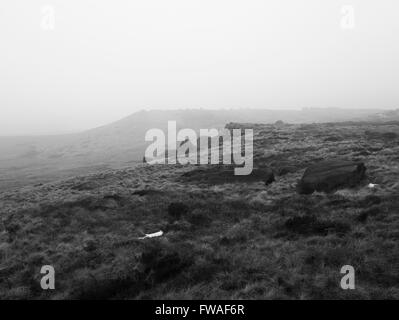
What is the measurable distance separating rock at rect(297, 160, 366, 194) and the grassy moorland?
2.53 feet

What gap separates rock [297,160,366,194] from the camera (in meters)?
20.3

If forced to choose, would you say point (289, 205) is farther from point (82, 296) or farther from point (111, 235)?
point (82, 296)

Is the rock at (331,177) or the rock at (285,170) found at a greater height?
the rock at (331,177)

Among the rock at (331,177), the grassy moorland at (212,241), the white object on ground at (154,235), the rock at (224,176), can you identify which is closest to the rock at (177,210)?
the grassy moorland at (212,241)

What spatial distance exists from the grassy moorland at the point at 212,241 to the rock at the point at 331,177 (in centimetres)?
77

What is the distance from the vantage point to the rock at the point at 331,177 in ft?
66.5

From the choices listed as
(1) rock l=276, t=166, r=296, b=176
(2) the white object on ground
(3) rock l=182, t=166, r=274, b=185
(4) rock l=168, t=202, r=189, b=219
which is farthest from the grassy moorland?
(3) rock l=182, t=166, r=274, b=185

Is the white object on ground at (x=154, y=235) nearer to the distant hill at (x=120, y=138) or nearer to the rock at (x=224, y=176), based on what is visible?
the rock at (x=224, y=176)

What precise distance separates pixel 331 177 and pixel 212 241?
30.7 feet

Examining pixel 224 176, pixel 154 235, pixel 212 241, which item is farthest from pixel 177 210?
pixel 224 176

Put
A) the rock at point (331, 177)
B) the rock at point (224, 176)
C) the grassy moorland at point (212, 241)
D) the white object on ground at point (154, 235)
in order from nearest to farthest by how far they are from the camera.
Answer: the grassy moorland at point (212, 241), the white object on ground at point (154, 235), the rock at point (331, 177), the rock at point (224, 176)

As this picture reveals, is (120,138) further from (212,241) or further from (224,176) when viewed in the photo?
(212,241)
